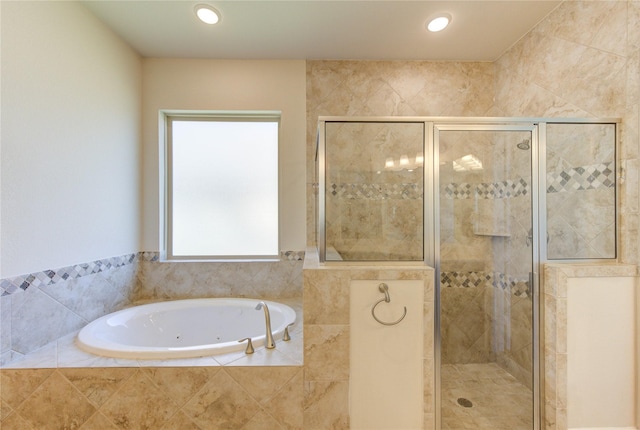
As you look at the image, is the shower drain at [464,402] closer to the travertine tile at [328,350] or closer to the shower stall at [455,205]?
the shower stall at [455,205]

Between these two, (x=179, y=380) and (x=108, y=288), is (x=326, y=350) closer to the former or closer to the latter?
(x=179, y=380)

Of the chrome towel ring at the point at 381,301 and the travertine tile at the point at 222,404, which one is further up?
the chrome towel ring at the point at 381,301

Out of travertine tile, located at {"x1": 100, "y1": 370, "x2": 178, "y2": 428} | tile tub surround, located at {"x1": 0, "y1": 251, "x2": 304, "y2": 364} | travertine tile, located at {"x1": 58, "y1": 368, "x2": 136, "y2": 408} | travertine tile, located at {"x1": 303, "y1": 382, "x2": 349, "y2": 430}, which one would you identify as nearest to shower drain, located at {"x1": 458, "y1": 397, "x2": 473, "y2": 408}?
travertine tile, located at {"x1": 303, "y1": 382, "x2": 349, "y2": 430}

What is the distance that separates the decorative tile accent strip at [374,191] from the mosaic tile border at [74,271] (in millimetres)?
980

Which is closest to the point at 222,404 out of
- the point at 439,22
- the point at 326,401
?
the point at 326,401

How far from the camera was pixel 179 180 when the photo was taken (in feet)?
7.56

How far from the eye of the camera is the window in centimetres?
231

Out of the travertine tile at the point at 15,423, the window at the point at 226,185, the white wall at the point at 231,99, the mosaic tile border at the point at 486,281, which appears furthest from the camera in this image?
the window at the point at 226,185

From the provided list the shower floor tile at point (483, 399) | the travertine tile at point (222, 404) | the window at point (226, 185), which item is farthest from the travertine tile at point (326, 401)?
the window at point (226, 185)

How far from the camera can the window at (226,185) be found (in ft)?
7.59

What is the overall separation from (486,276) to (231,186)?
211 cm

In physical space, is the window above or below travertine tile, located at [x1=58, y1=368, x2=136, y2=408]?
above

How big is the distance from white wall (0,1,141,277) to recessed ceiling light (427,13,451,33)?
Result: 227 cm

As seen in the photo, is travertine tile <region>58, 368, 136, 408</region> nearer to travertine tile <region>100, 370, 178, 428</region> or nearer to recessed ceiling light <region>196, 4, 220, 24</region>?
travertine tile <region>100, 370, 178, 428</region>
